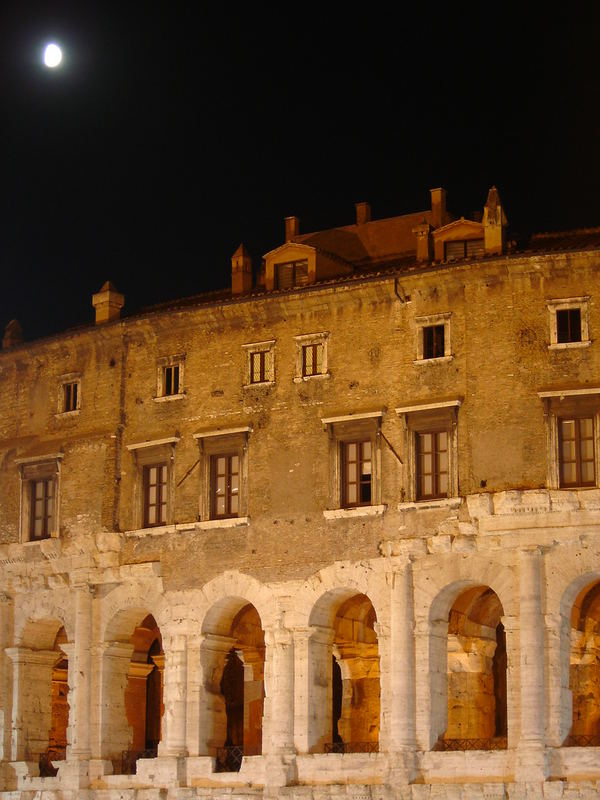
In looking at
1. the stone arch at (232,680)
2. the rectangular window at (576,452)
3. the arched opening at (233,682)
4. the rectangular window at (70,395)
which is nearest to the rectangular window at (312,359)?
the stone arch at (232,680)

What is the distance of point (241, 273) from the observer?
54969 mm

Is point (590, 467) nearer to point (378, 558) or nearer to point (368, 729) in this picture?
point (378, 558)

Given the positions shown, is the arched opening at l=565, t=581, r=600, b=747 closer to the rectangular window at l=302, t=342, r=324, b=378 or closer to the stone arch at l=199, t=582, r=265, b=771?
the stone arch at l=199, t=582, r=265, b=771

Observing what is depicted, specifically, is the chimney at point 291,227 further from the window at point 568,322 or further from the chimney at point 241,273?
the window at point 568,322

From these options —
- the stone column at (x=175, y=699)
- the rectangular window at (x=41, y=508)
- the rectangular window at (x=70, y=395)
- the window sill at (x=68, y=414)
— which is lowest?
the stone column at (x=175, y=699)

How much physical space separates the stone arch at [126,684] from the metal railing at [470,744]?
9292mm

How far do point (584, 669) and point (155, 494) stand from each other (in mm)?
12274

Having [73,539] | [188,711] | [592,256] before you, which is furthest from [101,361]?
[592,256]

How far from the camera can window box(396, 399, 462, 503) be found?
159 feet

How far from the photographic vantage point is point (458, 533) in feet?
157

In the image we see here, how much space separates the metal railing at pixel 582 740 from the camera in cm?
4628

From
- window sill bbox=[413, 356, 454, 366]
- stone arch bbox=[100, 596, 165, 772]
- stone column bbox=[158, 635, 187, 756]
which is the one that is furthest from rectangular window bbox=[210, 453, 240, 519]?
window sill bbox=[413, 356, 454, 366]

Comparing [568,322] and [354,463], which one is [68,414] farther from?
[568,322]

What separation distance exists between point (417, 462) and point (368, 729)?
8.05 meters
